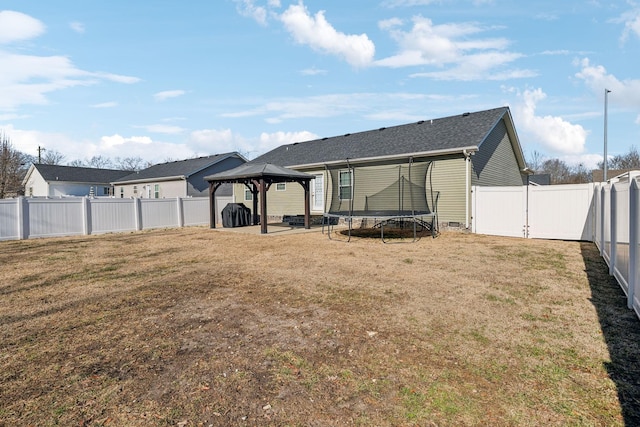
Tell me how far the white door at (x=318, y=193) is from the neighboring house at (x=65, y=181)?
28006 mm

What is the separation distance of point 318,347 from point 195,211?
15646mm

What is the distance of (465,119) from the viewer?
14133mm

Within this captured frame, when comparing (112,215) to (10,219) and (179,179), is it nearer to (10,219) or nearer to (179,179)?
(10,219)

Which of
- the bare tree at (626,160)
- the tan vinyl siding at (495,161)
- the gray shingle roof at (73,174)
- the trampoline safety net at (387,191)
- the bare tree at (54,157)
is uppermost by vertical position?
the bare tree at (54,157)

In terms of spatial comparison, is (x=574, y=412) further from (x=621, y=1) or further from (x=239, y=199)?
(x=239, y=199)

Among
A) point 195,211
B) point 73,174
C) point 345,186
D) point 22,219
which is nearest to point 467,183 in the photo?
point 345,186

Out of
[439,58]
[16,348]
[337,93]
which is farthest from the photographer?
[337,93]

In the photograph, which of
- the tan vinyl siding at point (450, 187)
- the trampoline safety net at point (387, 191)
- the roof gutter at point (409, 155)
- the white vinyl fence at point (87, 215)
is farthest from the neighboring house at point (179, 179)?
the tan vinyl siding at point (450, 187)

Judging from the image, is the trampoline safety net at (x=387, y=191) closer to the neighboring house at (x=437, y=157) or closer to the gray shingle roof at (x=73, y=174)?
the neighboring house at (x=437, y=157)

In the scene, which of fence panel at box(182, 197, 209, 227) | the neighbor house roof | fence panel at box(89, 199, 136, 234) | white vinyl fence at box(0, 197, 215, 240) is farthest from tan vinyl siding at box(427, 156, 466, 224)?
the neighbor house roof

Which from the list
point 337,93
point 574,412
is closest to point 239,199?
point 337,93

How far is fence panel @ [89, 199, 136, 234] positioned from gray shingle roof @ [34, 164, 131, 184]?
77.8 feet

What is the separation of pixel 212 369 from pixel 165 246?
26.5ft

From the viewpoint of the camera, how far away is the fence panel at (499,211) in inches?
420
